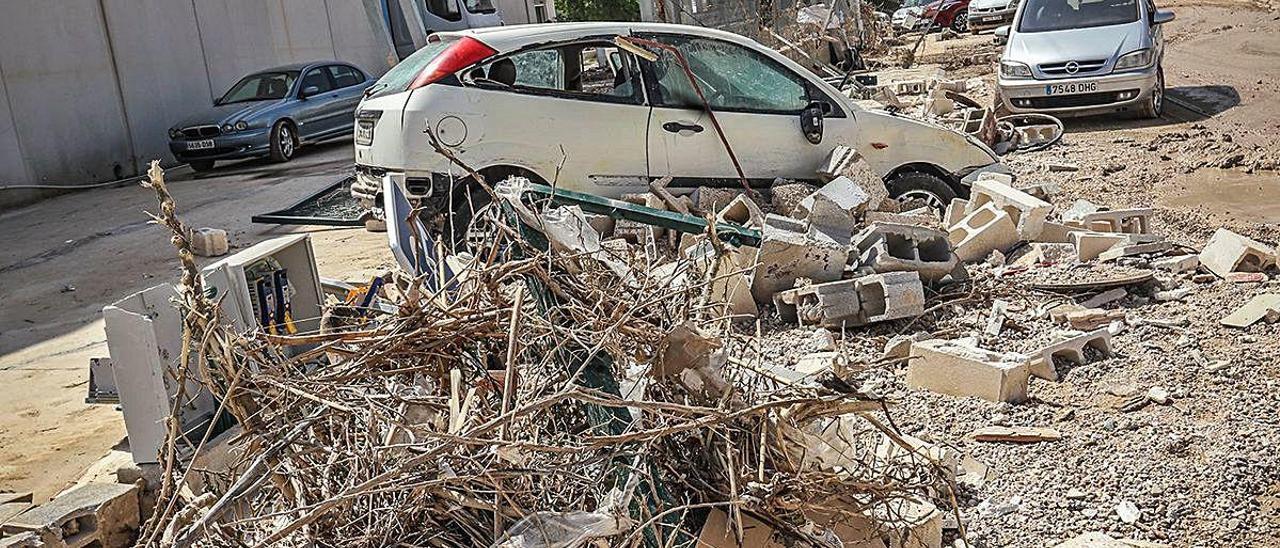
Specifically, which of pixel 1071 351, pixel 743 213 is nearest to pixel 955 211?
pixel 743 213

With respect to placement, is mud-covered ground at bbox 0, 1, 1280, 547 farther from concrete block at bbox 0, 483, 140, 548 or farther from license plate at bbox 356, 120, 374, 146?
license plate at bbox 356, 120, 374, 146

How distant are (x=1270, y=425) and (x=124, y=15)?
17285 millimetres

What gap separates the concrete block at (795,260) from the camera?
22.2ft

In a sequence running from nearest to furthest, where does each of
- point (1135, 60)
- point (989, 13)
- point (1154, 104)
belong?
point (1135, 60)
point (1154, 104)
point (989, 13)

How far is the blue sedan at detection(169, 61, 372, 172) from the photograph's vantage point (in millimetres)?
16016

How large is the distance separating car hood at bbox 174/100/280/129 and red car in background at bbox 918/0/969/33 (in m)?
22.4

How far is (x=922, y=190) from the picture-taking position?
8.77 meters

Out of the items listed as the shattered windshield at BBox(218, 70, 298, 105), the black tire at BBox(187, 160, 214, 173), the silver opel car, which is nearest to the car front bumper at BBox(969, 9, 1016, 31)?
the silver opel car

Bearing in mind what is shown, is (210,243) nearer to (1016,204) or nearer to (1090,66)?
(1016,204)

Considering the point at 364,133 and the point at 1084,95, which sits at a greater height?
the point at 364,133

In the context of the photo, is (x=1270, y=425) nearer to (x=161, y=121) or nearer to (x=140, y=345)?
(x=140, y=345)

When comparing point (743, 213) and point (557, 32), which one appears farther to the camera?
point (557, 32)

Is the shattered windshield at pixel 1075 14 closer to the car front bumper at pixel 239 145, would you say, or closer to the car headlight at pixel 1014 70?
the car headlight at pixel 1014 70

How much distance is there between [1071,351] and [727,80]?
3657 mm
